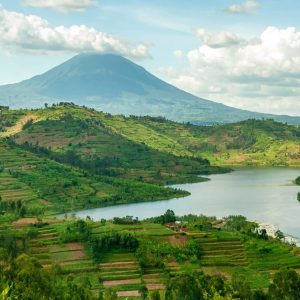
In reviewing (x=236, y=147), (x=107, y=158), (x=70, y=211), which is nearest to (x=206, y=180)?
(x=107, y=158)

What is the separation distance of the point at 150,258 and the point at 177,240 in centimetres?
633

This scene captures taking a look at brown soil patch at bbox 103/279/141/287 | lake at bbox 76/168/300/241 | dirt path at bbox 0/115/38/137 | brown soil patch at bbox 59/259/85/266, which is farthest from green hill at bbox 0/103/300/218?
brown soil patch at bbox 103/279/141/287

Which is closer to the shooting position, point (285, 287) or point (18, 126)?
point (285, 287)

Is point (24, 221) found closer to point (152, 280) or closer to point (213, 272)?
point (152, 280)

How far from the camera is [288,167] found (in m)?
155

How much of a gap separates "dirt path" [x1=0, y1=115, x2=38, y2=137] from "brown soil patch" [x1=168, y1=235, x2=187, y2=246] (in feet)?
318

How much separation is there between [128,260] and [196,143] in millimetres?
131100

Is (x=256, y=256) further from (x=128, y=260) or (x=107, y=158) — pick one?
(x=107, y=158)

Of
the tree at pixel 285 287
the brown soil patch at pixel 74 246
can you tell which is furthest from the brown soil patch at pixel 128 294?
the tree at pixel 285 287

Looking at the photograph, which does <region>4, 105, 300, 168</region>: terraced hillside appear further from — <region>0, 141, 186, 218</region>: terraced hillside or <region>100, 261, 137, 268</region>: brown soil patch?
<region>100, 261, 137, 268</region>: brown soil patch

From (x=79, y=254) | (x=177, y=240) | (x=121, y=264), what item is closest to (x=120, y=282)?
(x=121, y=264)

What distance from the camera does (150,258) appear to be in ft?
167

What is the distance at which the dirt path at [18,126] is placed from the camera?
148 m

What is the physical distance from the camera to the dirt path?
148m
